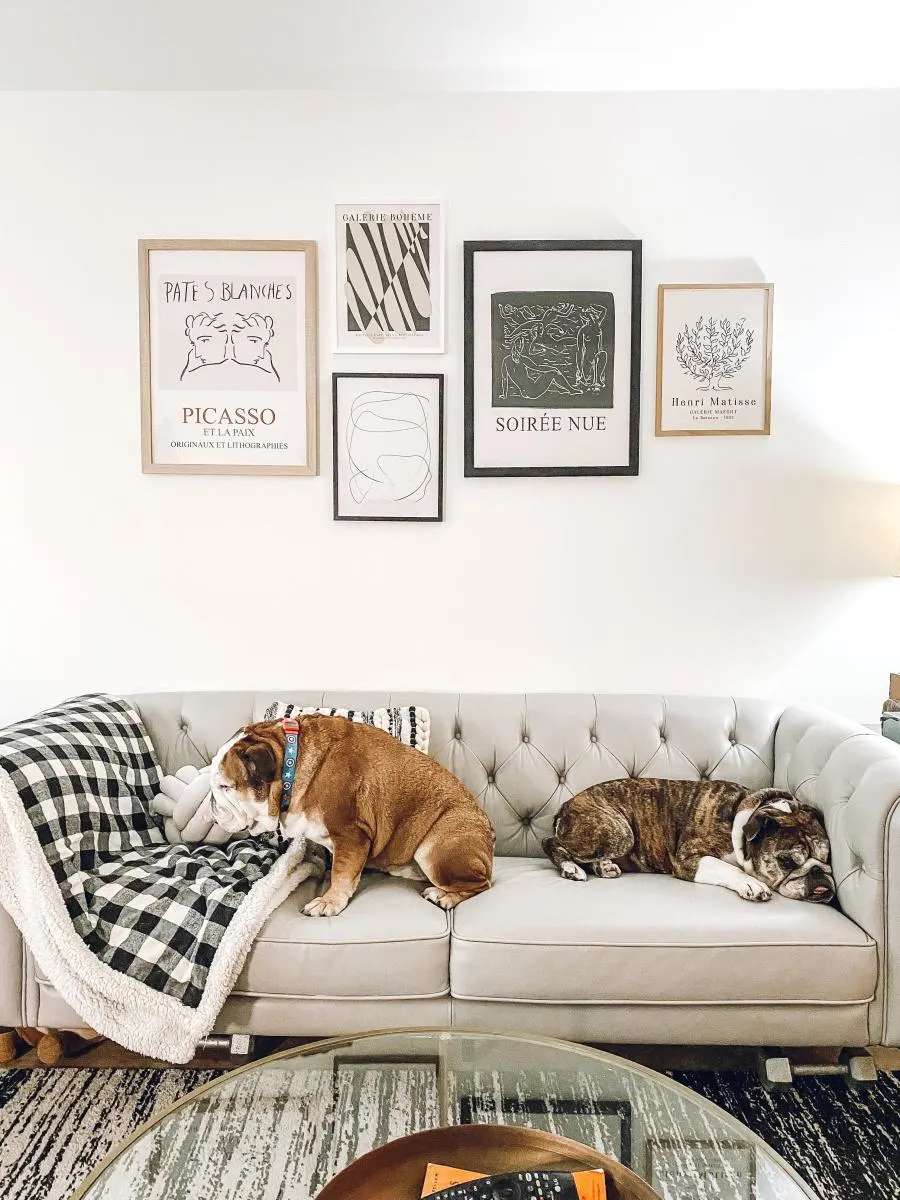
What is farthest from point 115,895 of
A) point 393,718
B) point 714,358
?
point 714,358

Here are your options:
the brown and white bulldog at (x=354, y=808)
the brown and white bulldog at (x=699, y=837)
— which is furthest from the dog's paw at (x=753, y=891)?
the brown and white bulldog at (x=354, y=808)

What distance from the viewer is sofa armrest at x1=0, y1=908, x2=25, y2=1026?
6.28 feet

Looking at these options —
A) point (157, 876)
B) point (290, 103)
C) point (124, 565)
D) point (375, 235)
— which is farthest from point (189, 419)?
point (157, 876)

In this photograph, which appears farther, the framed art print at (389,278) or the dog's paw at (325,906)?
the framed art print at (389,278)

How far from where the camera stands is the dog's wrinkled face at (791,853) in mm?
2041

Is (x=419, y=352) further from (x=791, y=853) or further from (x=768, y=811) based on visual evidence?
(x=791, y=853)

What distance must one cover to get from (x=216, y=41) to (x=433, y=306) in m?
0.93

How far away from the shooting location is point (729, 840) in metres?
2.20

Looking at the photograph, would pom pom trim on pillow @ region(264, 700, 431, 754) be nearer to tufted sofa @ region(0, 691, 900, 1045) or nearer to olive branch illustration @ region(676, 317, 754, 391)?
tufted sofa @ region(0, 691, 900, 1045)

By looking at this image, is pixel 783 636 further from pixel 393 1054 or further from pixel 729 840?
pixel 393 1054

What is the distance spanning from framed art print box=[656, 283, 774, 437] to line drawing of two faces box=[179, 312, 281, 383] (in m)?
1.25

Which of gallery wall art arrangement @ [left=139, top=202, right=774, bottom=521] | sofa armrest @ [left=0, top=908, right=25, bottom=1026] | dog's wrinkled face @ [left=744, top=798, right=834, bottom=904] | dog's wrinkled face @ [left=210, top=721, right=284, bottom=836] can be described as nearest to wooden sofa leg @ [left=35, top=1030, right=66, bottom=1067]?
sofa armrest @ [left=0, top=908, right=25, bottom=1026]

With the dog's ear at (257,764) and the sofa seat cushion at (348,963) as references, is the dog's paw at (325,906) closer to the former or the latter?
the sofa seat cushion at (348,963)

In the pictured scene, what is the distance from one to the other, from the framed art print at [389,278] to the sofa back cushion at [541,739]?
3.69 feet
